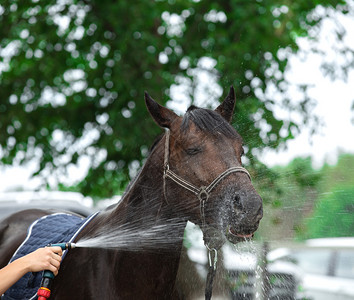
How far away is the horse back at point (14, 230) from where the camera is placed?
3838mm

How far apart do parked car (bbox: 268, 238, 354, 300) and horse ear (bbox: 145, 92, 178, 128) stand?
224 inches

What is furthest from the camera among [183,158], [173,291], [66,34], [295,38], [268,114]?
[66,34]

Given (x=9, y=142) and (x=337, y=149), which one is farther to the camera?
(x=9, y=142)

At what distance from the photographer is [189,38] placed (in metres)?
7.27

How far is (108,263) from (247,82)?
12.5ft

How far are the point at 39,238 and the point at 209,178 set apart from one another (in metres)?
1.45

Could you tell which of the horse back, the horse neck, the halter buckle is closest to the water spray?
the horse neck

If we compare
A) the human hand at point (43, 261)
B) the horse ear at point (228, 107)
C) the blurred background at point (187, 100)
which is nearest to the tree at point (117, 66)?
A: the blurred background at point (187, 100)

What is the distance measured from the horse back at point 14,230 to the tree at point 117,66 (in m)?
2.46

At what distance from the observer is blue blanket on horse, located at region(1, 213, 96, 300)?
3.05 m

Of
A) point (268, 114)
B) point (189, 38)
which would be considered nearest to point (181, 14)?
point (189, 38)

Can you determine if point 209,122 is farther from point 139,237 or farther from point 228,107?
point 139,237

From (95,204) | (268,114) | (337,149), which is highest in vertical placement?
(268,114)

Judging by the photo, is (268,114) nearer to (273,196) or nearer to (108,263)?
(273,196)
